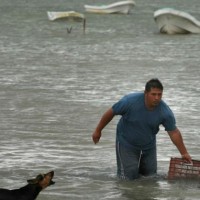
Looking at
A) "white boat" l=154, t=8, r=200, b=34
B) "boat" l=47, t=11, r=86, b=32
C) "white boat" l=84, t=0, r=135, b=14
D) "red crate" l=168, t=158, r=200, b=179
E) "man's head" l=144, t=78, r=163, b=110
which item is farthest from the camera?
"white boat" l=84, t=0, r=135, b=14

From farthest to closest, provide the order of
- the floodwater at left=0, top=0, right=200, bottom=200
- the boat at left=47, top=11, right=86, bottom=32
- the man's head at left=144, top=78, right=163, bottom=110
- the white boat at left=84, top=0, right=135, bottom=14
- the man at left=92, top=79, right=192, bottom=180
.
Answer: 1. the white boat at left=84, top=0, right=135, bottom=14
2. the boat at left=47, top=11, right=86, bottom=32
3. the floodwater at left=0, top=0, right=200, bottom=200
4. the man at left=92, top=79, right=192, bottom=180
5. the man's head at left=144, top=78, right=163, bottom=110

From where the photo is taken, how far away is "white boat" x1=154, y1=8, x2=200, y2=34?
35906 mm

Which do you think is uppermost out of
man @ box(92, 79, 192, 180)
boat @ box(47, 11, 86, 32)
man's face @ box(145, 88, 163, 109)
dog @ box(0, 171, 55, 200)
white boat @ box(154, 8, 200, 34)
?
boat @ box(47, 11, 86, 32)

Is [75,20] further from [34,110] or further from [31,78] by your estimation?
[34,110]

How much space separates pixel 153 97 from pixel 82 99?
24.7ft

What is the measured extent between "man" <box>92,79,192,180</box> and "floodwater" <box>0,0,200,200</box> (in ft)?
1.02

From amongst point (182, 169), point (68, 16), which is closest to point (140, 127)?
point (182, 169)

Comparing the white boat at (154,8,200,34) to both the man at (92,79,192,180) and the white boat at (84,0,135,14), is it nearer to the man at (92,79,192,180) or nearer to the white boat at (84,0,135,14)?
the white boat at (84,0,135,14)

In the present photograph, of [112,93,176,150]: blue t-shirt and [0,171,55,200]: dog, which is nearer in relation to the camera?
[0,171,55,200]: dog

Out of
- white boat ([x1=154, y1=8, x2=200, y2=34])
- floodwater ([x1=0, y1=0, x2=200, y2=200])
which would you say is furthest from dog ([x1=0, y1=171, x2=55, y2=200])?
white boat ([x1=154, y1=8, x2=200, y2=34])

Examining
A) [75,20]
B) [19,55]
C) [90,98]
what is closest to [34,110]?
[90,98]

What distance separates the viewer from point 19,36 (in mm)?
33781

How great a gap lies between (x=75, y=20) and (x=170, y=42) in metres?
11.0

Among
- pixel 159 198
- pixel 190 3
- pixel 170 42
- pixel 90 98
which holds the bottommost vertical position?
pixel 159 198
